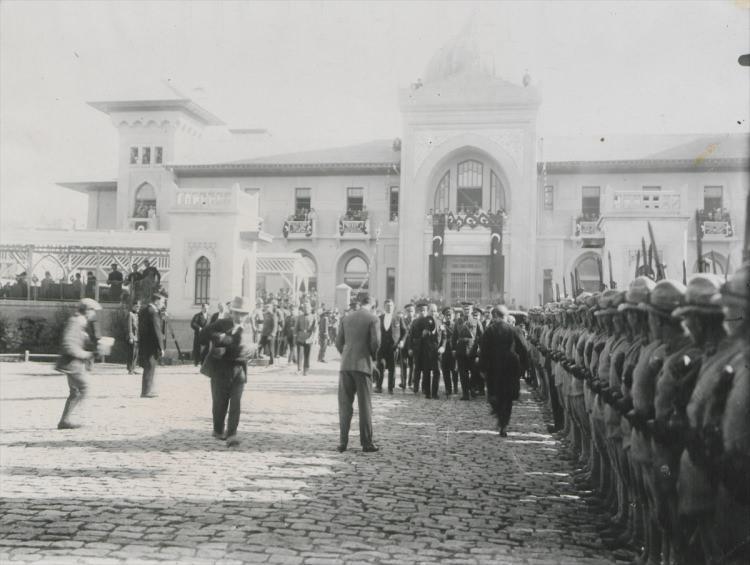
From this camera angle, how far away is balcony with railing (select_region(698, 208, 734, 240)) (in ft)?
125

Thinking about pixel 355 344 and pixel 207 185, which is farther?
pixel 207 185

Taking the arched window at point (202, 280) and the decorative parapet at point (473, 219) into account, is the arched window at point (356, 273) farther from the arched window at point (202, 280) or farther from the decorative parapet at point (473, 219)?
the arched window at point (202, 280)

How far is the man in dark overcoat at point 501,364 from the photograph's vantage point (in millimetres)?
11266

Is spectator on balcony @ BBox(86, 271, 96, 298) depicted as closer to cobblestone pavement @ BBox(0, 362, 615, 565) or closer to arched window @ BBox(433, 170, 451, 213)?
cobblestone pavement @ BBox(0, 362, 615, 565)

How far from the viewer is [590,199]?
4062cm

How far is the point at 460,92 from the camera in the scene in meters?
38.3

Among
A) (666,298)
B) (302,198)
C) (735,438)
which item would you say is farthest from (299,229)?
(735,438)

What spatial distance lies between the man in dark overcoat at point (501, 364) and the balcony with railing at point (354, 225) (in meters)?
29.5

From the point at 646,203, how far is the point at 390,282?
16.0 meters

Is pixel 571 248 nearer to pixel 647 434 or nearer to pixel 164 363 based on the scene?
pixel 164 363

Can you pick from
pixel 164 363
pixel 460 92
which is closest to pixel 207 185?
pixel 460 92

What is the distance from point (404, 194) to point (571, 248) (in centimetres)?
874

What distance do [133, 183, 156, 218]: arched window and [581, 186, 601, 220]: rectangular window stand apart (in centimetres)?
2241

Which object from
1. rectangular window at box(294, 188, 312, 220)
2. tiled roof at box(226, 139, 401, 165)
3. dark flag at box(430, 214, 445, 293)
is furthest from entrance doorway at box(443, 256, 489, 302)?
rectangular window at box(294, 188, 312, 220)
